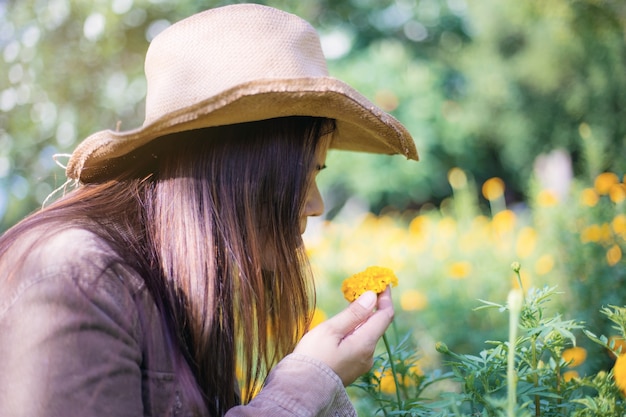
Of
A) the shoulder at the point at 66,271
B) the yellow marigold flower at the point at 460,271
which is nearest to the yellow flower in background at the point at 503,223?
the yellow marigold flower at the point at 460,271

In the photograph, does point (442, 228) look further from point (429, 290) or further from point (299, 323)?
point (299, 323)

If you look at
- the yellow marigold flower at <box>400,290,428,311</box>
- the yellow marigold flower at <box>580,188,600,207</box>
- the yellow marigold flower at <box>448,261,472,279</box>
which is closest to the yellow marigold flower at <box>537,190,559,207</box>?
the yellow marigold flower at <box>580,188,600,207</box>

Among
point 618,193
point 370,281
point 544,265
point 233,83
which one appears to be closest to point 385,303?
point 370,281

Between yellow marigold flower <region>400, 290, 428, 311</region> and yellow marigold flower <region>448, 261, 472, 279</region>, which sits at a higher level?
yellow marigold flower <region>448, 261, 472, 279</region>

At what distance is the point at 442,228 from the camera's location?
3.65 meters

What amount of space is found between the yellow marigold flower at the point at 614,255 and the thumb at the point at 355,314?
1.38 metres

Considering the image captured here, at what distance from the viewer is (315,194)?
48.8 inches

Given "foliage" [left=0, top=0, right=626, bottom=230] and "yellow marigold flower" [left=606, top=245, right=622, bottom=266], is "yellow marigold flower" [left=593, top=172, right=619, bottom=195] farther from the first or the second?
"yellow marigold flower" [left=606, top=245, right=622, bottom=266]

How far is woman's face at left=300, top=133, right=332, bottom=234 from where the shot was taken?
1195mm

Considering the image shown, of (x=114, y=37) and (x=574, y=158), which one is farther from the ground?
(x=114, y=37)

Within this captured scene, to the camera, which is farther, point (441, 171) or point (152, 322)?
point (441, 171)

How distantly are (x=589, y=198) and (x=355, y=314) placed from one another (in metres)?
1.72

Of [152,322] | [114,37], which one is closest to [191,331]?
[152,322]

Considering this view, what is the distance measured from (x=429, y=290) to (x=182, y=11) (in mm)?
2452
